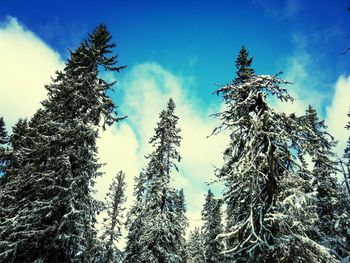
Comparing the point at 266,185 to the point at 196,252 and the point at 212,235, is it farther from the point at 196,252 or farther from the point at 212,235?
the point at 196,252

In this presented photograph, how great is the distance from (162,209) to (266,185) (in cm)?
1303

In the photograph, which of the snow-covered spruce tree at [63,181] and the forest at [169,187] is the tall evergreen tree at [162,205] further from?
the snow-covered spruce tree at [63,181]

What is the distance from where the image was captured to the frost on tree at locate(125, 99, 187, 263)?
19.3m

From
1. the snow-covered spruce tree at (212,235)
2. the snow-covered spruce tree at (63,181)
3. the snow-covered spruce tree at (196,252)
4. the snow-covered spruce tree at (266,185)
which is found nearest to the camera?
the snow-covered spruce tree at (266,185)

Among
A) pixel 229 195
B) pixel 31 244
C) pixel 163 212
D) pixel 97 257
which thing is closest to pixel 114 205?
pixel 97 257

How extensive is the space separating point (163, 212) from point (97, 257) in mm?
12550

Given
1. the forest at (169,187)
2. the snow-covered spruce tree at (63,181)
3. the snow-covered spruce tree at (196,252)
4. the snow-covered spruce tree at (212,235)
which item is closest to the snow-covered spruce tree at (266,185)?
the forest at (169,187)

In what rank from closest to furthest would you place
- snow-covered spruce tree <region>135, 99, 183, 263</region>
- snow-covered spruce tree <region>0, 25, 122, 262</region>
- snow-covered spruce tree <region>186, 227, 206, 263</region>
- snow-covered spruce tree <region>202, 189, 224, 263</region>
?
snow-covered spruce tree <region>0, 25, 122, 262</region> < snow-covered spruce tree <region>135, 99, 183, 263</region> < snow-covered spruce tree <region>202, 189, 224, 263</region> < snow-covered spruce tree <region>186, 227, 206, 263</region>

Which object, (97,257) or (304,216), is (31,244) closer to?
(304,216)

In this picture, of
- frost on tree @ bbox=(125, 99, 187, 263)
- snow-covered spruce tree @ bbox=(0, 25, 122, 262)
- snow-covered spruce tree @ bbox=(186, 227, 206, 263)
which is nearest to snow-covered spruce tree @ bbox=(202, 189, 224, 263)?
snow-covered spruce tree @ bbox=(186, 227, 206, 263)

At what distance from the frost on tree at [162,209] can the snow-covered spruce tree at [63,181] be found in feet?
21.3

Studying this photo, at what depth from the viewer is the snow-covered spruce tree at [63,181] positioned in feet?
37.9

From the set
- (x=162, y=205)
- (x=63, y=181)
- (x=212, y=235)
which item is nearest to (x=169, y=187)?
(x=162, y=205)

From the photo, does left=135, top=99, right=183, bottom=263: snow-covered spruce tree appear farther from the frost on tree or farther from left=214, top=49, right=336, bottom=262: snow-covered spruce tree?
left=214, top=49, right=336, bottom=262: snow-covered spruce tree
